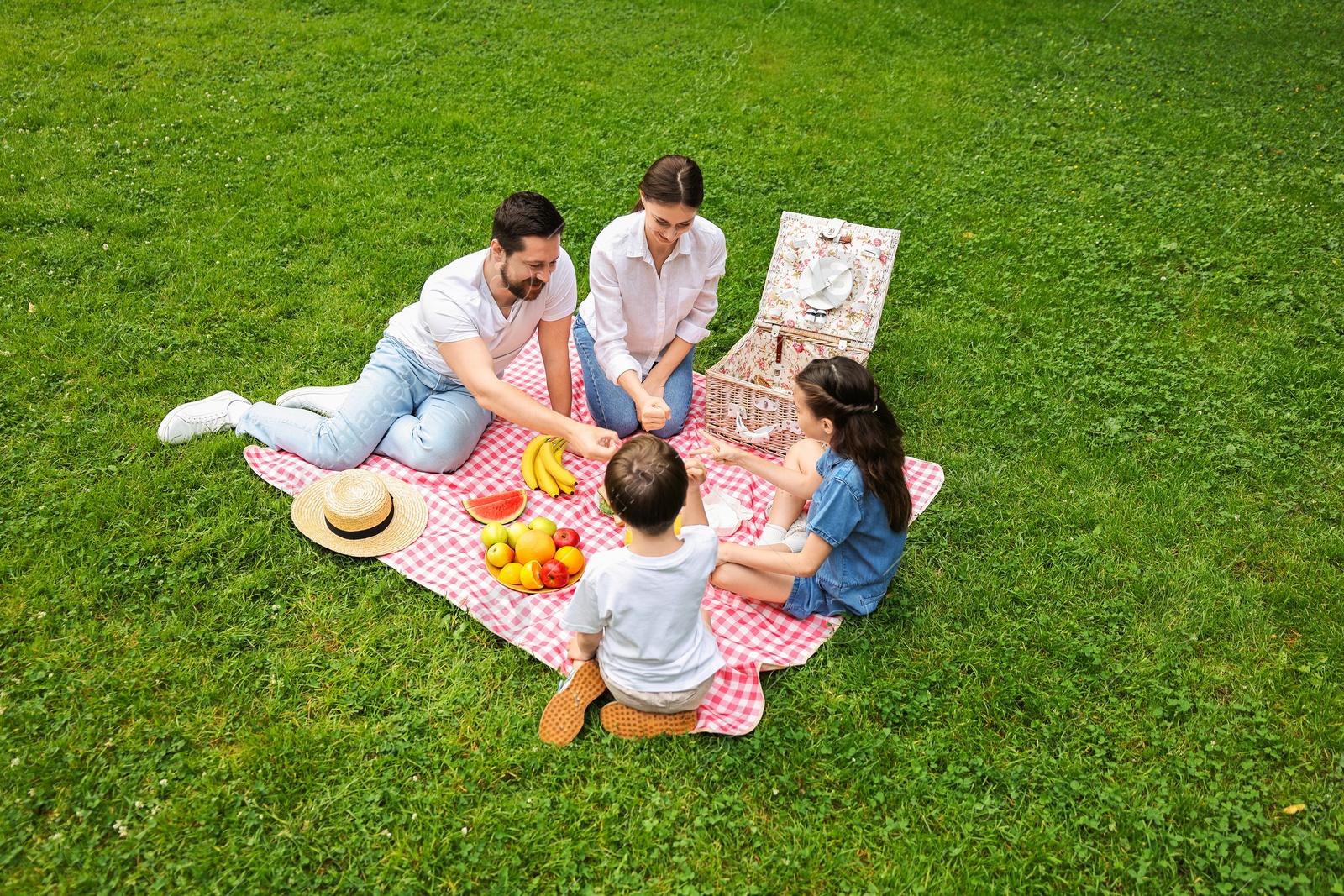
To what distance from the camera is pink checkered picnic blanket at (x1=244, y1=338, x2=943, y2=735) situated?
13.3 feet

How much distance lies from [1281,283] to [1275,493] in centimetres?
264

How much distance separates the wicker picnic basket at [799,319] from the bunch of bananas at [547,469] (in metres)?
1.02

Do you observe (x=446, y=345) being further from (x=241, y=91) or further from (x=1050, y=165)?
(x=1050, y=165)

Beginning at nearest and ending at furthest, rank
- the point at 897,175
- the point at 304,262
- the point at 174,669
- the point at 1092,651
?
the point at 174,669, the point at 1092,651, the point at 304,262, the point at 897,175

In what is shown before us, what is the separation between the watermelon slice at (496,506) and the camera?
482 cm

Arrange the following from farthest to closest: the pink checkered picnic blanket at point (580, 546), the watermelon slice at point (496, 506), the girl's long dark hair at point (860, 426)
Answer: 1. the watermelon slice at point (496, 506)
2. the pink checkered picnic blanket at point (580, 546)
3. the girl's long dark hair at point (860, 426)

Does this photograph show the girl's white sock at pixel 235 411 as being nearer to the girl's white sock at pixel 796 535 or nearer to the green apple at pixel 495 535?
the green apple at pixel 495 535

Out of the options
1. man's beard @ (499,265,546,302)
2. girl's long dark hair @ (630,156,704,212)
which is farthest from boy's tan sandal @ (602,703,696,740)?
girl's long dark hair @ (630,156,704,212)

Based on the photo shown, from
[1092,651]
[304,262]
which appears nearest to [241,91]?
[304,262]

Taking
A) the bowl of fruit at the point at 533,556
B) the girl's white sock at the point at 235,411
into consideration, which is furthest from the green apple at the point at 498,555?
the girl's white sock at the point at 235,411

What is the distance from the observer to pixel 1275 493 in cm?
511

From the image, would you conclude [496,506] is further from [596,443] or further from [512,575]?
[596,443]

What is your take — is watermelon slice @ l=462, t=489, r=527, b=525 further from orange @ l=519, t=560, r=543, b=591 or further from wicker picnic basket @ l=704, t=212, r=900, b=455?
wicker picnic basket @ l=704, t=212, r=900, b=455

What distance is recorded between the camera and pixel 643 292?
17.3ft
